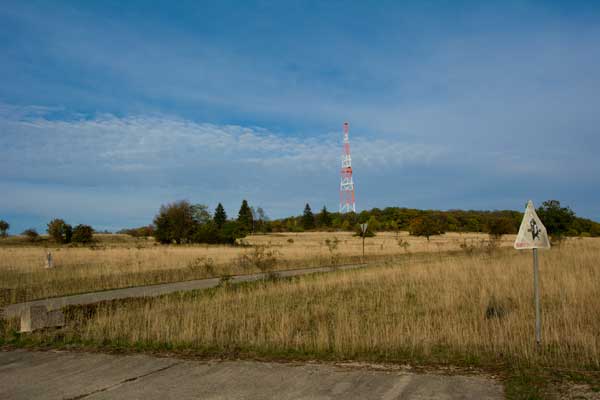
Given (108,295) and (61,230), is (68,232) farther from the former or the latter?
(108,295)

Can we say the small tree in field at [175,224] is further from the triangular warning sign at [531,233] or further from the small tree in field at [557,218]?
the triangular warning sign at [531,233]

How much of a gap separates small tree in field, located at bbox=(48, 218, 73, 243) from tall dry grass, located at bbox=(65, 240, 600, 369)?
207 ft

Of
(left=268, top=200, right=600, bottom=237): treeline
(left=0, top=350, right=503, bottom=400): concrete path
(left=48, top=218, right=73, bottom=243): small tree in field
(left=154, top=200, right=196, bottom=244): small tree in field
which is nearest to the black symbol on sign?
(left=0, top=350, right=503, bottom=400): concrete path

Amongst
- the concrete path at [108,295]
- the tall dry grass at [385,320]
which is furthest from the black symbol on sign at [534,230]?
the concrete path at [108,295]

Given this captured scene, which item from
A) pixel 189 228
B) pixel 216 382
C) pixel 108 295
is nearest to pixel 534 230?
pixel 216 382

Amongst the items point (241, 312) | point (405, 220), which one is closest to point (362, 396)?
point (241, 312)

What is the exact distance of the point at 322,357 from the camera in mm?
8352

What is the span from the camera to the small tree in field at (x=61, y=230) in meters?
72.9

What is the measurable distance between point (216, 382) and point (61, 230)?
74048 mm

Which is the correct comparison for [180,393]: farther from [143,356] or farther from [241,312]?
[241,312]

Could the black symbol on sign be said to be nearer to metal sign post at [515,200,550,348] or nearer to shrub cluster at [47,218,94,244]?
metal sign post at [515,200,550,348]

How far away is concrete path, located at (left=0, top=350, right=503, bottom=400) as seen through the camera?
6.45 meters

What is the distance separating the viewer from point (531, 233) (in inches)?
340

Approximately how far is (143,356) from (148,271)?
17.9 m
